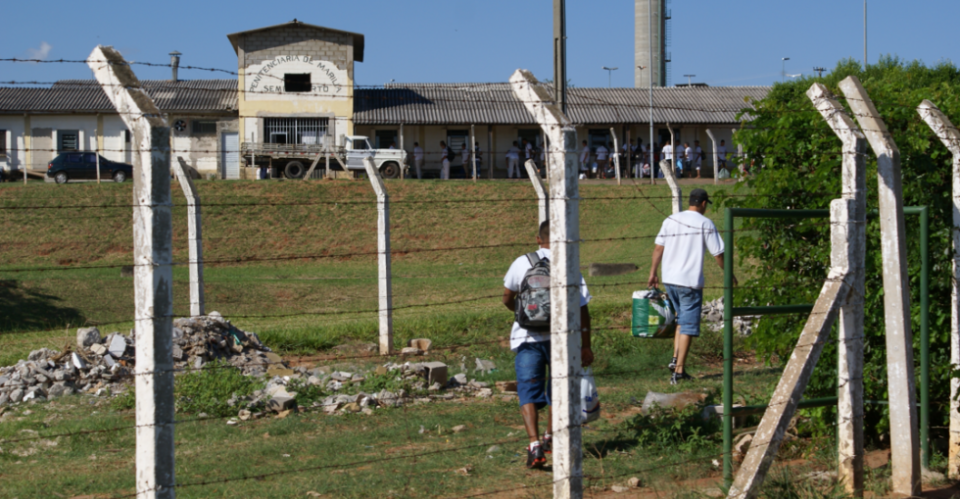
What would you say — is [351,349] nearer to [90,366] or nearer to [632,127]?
[90,366]

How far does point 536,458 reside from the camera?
458cm

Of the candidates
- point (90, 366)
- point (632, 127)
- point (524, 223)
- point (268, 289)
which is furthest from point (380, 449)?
point (632, 127)

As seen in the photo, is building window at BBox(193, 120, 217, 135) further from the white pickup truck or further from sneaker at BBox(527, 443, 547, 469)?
sneaker at BBox(527, 443, 547, 469)

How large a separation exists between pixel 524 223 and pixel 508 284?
16931 mm

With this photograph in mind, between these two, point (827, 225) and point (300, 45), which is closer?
point (827, 225)

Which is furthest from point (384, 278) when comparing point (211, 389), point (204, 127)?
point (204, 127)

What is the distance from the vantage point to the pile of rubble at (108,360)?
7.27 meters

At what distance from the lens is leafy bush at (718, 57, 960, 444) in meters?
4.70

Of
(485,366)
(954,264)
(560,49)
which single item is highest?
(560,49)

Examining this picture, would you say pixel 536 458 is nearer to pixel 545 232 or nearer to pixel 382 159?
pixel 545 232

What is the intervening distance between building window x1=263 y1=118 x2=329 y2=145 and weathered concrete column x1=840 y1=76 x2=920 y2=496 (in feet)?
97.6

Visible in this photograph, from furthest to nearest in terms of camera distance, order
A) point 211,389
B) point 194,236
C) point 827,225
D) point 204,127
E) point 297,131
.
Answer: point 204,127 → point 297,131 → point 194,236 → point 211,389 → point 827,225

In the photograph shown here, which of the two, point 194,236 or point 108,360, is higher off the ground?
point 194,236

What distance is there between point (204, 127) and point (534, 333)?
3263cm
